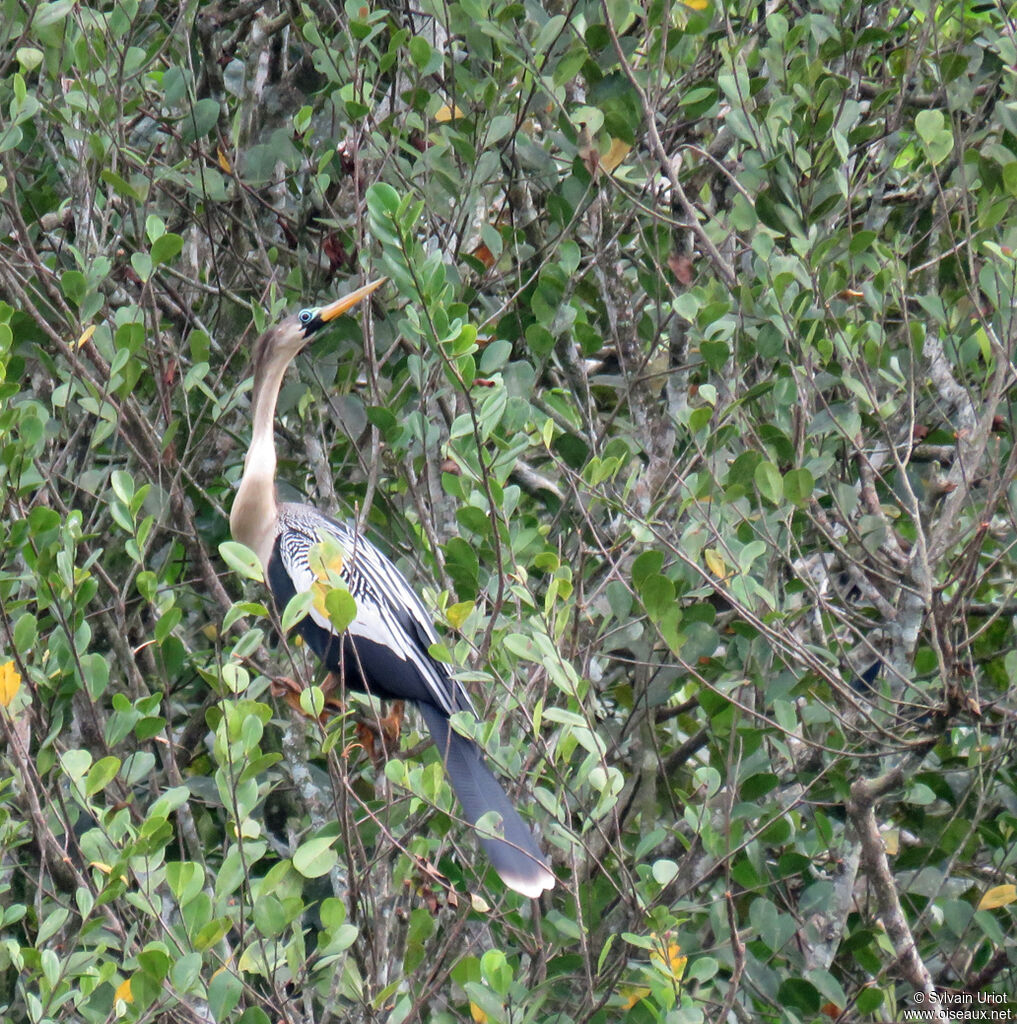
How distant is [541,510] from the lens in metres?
4.49

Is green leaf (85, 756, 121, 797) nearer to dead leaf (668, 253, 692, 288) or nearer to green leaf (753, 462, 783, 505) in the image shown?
A: green leaf (753, 462, 783, 505)

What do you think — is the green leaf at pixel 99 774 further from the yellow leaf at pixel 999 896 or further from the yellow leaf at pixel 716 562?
the yellow leaf at pixel 999 896

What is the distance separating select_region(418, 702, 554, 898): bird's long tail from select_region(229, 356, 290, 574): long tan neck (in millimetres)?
986

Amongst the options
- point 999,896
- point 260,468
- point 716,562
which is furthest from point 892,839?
point 260,468

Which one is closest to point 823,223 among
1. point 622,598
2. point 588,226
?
point 588,226

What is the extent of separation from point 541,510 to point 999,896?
1.89 meters

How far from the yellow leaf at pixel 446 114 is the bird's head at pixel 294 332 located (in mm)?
506

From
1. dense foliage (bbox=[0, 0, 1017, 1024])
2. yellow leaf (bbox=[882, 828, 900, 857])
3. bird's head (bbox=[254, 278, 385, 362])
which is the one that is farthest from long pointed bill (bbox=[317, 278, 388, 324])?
yellow leaf (bbox=[882, 828, 900, 857])

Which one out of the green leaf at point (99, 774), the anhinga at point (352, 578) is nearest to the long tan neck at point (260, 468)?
the anhinga at point (352, 578)

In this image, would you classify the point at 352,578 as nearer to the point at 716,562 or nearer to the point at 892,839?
the point at 716,562

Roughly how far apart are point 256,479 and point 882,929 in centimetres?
215

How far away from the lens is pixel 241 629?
3.95 meters

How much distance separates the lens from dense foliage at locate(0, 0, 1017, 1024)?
2.73 meters

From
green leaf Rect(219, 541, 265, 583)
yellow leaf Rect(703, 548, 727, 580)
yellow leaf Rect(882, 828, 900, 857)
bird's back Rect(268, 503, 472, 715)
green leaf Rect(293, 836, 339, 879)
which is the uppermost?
green leaf Rect(219, 541, 265, 583)
